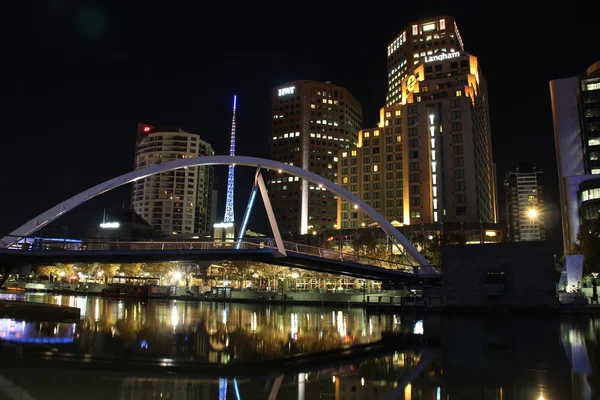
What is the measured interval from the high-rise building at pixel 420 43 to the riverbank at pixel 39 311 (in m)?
139

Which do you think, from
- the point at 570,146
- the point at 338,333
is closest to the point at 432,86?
the point at 570,146

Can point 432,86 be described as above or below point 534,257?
above

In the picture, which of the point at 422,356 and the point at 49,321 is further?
the point at 49,321

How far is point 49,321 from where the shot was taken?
37.9 meters

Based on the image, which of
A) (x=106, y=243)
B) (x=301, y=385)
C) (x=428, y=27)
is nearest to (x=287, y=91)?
(x=428, y=27)

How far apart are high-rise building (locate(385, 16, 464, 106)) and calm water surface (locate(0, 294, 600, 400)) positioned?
14076 centimetres

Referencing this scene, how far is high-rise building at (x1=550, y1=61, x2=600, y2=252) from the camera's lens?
104 meters

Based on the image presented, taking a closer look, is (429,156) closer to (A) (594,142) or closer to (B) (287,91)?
(A) (594,142)

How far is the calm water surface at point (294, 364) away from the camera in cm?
1462

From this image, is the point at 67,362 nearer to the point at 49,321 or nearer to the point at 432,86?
the point at 49,321

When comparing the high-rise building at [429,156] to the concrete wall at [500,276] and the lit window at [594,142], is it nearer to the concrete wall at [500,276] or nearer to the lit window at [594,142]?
the lit window at [594,142]

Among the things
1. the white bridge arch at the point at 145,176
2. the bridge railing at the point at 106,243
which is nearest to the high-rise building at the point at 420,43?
the white bridge arch at the point at 145,176

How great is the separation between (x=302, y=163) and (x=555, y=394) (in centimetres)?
17121

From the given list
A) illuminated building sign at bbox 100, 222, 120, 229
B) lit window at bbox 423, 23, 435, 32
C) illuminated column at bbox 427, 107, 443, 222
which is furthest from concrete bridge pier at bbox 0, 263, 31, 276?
lit window at bbox 423, 23, 435, 32
